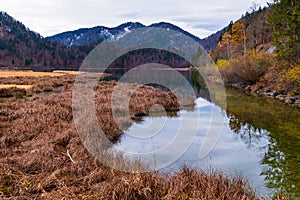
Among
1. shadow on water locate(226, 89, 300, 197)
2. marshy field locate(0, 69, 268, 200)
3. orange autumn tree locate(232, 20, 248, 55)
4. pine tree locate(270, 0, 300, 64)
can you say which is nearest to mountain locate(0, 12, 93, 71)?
orange autumn tree locate(232, 20, 248, 55)

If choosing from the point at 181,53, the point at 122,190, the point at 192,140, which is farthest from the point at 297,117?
the point at 181,53

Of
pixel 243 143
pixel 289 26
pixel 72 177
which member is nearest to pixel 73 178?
pixel 72 177

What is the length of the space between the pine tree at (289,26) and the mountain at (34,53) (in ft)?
285

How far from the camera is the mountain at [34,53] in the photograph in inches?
4136

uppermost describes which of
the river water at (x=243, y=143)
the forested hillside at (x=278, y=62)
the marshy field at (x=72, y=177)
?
the forested hillside at (x=278, y=62)

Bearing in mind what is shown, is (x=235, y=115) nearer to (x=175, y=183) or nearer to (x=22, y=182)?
(x=175, y=183)

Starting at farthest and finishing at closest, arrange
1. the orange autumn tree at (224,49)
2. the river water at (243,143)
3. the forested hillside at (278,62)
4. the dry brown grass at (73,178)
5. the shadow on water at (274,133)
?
the orange autumn tree at (224,49) < the forested hillside at (278,62) < the river water at (243,143) < the shadow on water at (274,133) < the dry brown grass at (73,178)

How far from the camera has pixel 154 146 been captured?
32.9ft

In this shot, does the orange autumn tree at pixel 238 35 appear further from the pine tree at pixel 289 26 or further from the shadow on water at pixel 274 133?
the shadow on water at pixel 274 133

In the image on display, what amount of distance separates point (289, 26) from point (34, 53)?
111 m

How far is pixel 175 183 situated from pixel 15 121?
829 cm

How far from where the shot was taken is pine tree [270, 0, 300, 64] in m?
22.5

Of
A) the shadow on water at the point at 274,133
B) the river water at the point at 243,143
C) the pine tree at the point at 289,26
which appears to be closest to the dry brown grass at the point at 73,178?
the river water at the point at 243,143

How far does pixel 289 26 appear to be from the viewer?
23.7 metres
